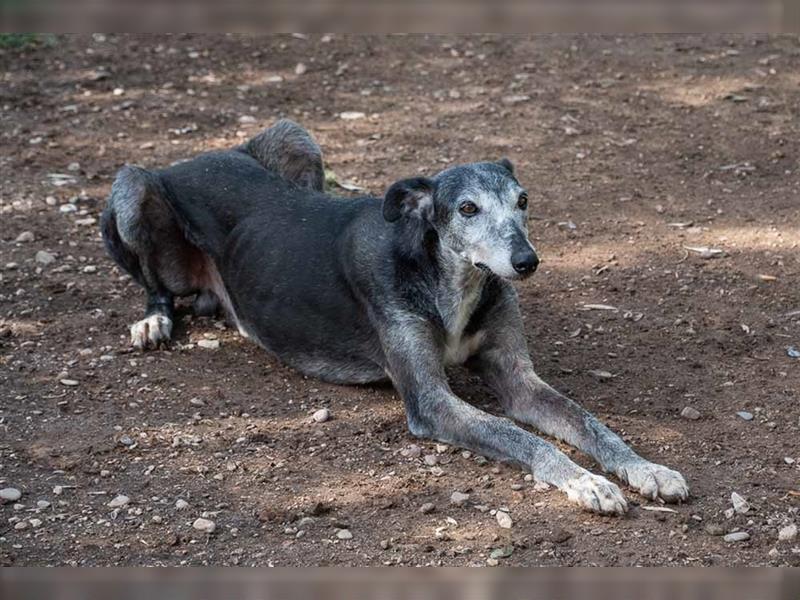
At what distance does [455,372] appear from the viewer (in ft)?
23.1

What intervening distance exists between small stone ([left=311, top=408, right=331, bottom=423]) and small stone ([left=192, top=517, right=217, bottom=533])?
3.37ft

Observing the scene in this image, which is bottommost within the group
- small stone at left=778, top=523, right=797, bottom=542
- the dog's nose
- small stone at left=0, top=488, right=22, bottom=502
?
small stone at left=778, top=523, right=797, bottom=542

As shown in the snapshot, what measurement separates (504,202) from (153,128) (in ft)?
14.6

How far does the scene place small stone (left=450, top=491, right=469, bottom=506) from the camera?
563cm

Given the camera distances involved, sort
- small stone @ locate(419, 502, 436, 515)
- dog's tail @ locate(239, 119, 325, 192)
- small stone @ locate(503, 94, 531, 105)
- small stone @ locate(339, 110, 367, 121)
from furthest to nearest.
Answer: small stone @ locate(503, 94, 531, 105)
small stone @ locate(339, 110, 367, 121)
dog's tail @ locate(239, 119, 325, 192)
small stone @ locate(419, 502, 436, 515)

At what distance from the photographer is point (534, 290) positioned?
7.75m

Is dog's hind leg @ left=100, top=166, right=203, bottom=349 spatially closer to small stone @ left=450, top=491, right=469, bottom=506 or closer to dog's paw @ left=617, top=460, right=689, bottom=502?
small stone @ left=450, top=491, right=469, bottom=506

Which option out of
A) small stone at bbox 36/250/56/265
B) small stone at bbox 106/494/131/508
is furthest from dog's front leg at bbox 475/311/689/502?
small stone at bbox 36/250/56/265

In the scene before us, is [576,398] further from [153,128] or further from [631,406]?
[153,128]

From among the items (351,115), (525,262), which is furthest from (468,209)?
(351,115)

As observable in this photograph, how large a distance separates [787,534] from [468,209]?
6.86ft

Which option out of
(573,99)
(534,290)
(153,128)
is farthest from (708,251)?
(153,128)

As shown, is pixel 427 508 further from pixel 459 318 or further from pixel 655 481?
pixel 459 318

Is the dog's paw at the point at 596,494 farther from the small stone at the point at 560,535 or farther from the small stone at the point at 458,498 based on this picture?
the small stone at the point at 458,498
